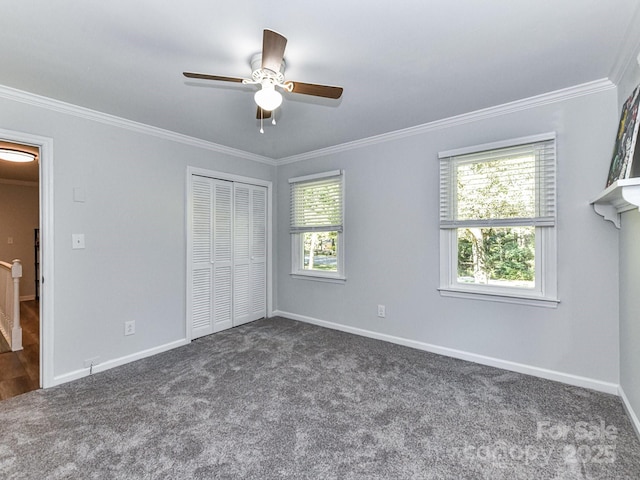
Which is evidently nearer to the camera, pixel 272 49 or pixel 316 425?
pixel 272 49

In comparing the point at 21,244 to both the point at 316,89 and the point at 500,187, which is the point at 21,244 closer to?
the point at 316,89

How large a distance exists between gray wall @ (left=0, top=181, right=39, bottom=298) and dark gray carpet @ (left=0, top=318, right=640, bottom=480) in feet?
16.8

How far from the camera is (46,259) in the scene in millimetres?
2574

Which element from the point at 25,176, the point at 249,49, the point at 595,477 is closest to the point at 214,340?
the point at 249,49

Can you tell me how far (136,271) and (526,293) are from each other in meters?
3.64

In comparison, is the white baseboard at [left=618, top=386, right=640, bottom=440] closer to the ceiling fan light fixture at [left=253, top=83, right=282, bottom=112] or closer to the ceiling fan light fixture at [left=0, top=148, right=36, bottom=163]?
the ceiling fan light fixture at [left=253, top=83, right=282, bottom=112]

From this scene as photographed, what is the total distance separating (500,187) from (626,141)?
956mm

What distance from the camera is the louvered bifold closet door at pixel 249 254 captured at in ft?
13.7

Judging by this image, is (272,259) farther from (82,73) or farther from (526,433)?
(526,433)

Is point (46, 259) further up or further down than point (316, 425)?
further up

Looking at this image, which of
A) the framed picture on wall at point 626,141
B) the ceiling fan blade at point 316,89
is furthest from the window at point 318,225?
the framed picture on wall at point 626,141

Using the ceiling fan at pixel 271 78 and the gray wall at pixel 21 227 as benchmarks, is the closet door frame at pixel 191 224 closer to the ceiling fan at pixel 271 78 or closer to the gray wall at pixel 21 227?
the ceiling fan at pixel 271 78

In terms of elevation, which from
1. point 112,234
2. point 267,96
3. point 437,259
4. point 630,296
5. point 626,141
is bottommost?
point 630,296

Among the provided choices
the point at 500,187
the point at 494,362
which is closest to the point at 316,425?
the point at 494,362
